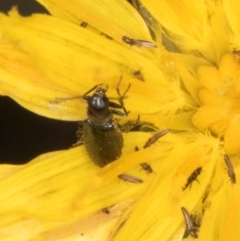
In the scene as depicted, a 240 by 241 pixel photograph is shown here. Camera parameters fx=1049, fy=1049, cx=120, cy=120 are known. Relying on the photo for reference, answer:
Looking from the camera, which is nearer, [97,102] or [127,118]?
[97,102]

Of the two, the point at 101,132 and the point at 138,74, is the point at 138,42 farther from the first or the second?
the point at 101,132

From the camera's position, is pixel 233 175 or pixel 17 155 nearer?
pixel 233 175

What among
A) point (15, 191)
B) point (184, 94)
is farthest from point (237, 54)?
point (15, 191)

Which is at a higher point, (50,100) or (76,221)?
(50,100)

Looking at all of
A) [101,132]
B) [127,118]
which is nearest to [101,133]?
[101,132]

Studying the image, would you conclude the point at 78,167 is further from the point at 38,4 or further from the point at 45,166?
the point at 38,4

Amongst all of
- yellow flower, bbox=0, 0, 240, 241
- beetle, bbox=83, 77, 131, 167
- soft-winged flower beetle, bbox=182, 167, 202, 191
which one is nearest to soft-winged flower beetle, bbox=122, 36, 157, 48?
yellow flower, bbox=0, 0, 240, 241
